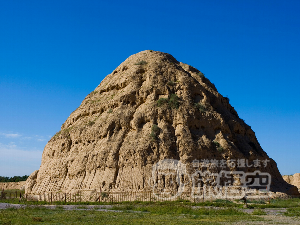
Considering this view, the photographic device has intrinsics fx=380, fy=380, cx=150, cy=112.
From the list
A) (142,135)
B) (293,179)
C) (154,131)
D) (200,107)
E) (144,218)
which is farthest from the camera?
(293,179)

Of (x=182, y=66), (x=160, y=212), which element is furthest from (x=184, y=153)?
(x=182, y=66)

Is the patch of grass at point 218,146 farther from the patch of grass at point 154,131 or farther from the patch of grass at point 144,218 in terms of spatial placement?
the patch of grass at point 144,218

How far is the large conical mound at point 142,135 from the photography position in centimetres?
2864

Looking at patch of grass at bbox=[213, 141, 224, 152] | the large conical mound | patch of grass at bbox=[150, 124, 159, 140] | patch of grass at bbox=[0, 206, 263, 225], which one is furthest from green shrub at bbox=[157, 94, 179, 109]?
patch of grass at bbox=[0, 206, 263, 225]

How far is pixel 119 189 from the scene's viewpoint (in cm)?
2725

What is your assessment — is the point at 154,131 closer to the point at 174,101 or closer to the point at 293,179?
the point at 174,101

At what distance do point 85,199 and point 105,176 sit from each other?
226 centimetres

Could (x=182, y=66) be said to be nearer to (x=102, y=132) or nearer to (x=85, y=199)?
(x=102, y=132)

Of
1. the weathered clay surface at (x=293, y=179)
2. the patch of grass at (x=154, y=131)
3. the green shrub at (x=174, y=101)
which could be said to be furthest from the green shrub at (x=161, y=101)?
the weathered clay surface at (x=293, y=179)

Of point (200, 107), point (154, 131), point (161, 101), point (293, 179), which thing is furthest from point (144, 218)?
point (293, 179)

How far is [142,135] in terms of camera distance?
98.0ft

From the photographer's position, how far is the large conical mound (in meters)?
28.6

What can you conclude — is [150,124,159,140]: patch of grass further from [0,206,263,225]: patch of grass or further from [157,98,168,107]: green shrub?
[0,206,263,225]: patch of grass

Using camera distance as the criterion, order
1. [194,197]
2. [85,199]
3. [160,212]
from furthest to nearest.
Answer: [85,199] < [194,197] < [160,212]
